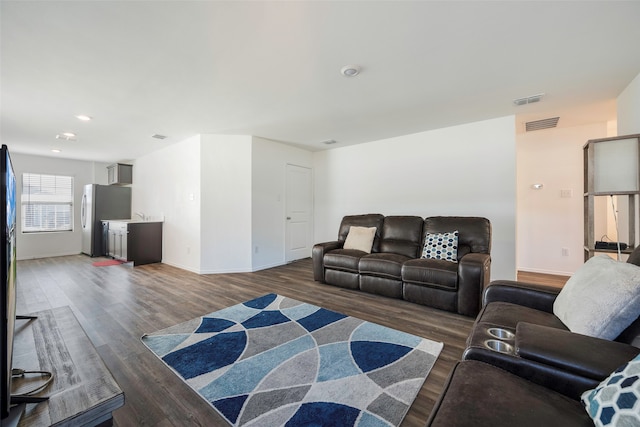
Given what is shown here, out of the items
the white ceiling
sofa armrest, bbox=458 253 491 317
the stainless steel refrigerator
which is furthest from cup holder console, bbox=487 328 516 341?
the stainless steel refrigerator

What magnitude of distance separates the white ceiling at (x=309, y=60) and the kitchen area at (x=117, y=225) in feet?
7.20

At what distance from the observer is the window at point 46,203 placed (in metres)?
5.87

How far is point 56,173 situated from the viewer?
6.27 m

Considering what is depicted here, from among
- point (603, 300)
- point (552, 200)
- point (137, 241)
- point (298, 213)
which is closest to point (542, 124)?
point (552, 200)

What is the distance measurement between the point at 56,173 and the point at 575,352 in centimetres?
918

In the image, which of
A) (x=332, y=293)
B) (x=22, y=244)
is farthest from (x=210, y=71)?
(x=22, y=244)

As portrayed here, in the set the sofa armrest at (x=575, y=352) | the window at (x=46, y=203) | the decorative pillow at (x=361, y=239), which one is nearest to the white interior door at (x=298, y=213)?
the decorative pillow at (x=361, y=239)

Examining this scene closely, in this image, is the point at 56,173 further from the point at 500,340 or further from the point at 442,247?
the point at 500,340

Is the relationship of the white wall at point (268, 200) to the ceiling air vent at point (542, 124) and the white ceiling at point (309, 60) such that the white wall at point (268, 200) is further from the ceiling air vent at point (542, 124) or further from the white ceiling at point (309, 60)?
the ceiling air vent at point (542, 124)

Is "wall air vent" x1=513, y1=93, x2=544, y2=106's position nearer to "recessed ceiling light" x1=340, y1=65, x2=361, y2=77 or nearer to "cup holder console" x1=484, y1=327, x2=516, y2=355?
"recessed ceiling light" x1=340, y1=65, x2=361, y2=77

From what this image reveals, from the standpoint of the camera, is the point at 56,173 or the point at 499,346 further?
the point at 56,173

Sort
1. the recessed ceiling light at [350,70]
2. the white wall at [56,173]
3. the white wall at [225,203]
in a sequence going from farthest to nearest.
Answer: the white wall at [56,173], the white wall at [225,203], the recessed ceiling light at [350,70]

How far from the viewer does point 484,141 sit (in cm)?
379

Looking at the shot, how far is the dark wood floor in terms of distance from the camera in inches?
59.4
